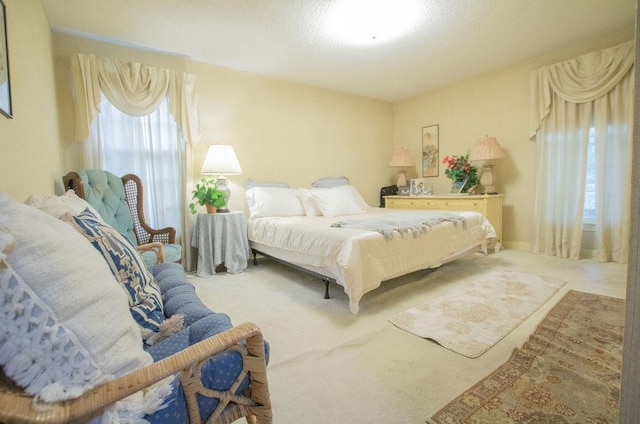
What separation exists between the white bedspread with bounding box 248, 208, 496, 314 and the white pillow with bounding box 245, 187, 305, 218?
0.23 m

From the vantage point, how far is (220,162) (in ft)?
10.4

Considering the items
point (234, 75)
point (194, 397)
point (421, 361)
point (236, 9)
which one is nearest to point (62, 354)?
point (194, 397)

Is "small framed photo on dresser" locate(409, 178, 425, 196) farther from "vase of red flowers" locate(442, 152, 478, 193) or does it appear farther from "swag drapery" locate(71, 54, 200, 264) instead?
"swag drapery" locate(71, 54, 200, 264)

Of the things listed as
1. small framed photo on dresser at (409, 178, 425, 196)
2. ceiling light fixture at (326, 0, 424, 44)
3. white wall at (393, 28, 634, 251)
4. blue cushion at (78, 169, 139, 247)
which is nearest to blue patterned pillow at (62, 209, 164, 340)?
blue cushion at (78, 169, 139, 247)

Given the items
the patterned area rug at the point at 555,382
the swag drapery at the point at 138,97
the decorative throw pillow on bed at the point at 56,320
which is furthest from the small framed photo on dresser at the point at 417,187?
the decorative throw pillow on bed at the point at 56,320

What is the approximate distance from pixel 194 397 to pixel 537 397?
139cm

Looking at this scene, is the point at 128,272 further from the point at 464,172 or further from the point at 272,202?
the point at 464,172

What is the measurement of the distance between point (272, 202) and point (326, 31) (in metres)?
1.82

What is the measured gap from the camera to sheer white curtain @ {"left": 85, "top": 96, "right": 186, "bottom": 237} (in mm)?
2820

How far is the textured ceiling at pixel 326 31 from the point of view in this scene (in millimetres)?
2367

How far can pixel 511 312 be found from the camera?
2037 mm

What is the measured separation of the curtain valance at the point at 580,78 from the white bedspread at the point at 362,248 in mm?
1683

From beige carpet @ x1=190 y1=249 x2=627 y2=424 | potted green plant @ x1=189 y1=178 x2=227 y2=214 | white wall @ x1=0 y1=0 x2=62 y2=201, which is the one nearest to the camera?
beige carpet @ x1=190 y1=249 x2=627 y2=424

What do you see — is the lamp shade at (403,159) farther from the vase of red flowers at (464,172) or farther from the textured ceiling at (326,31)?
the textured ceiling at (326,31)
